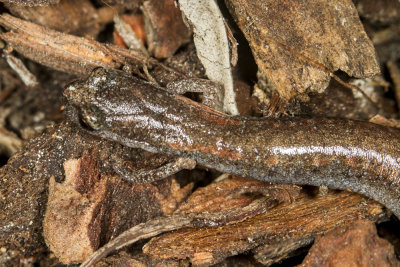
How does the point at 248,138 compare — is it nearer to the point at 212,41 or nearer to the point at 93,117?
the point at 212,41

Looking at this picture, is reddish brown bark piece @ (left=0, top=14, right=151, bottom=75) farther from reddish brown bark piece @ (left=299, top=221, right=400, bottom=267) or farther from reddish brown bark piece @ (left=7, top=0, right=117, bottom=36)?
reddish brown bark piece @ (left=299, top=221, right=400, bottom=267)

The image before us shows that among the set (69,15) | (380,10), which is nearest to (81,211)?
(69,15)

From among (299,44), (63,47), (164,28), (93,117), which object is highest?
(299,44)

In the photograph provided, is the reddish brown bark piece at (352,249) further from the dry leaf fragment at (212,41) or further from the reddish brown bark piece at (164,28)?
the reddish brown bark piece at (164,28)

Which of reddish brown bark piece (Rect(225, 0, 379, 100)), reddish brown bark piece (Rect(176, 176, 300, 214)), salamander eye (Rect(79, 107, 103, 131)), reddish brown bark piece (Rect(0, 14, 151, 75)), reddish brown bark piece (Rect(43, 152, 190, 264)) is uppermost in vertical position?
reddish brown bark piece (Rect(225, 0, 379, 100))

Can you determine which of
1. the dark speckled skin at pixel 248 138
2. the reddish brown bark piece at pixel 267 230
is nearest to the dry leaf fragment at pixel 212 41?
the dark speckled skin at pixel 248 138

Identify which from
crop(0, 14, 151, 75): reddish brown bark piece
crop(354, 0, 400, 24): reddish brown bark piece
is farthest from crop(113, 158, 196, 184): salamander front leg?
crop(354, 0, 400, 24): reddish brown bark piece

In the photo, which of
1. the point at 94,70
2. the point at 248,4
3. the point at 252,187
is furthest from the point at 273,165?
the point at 94,70
